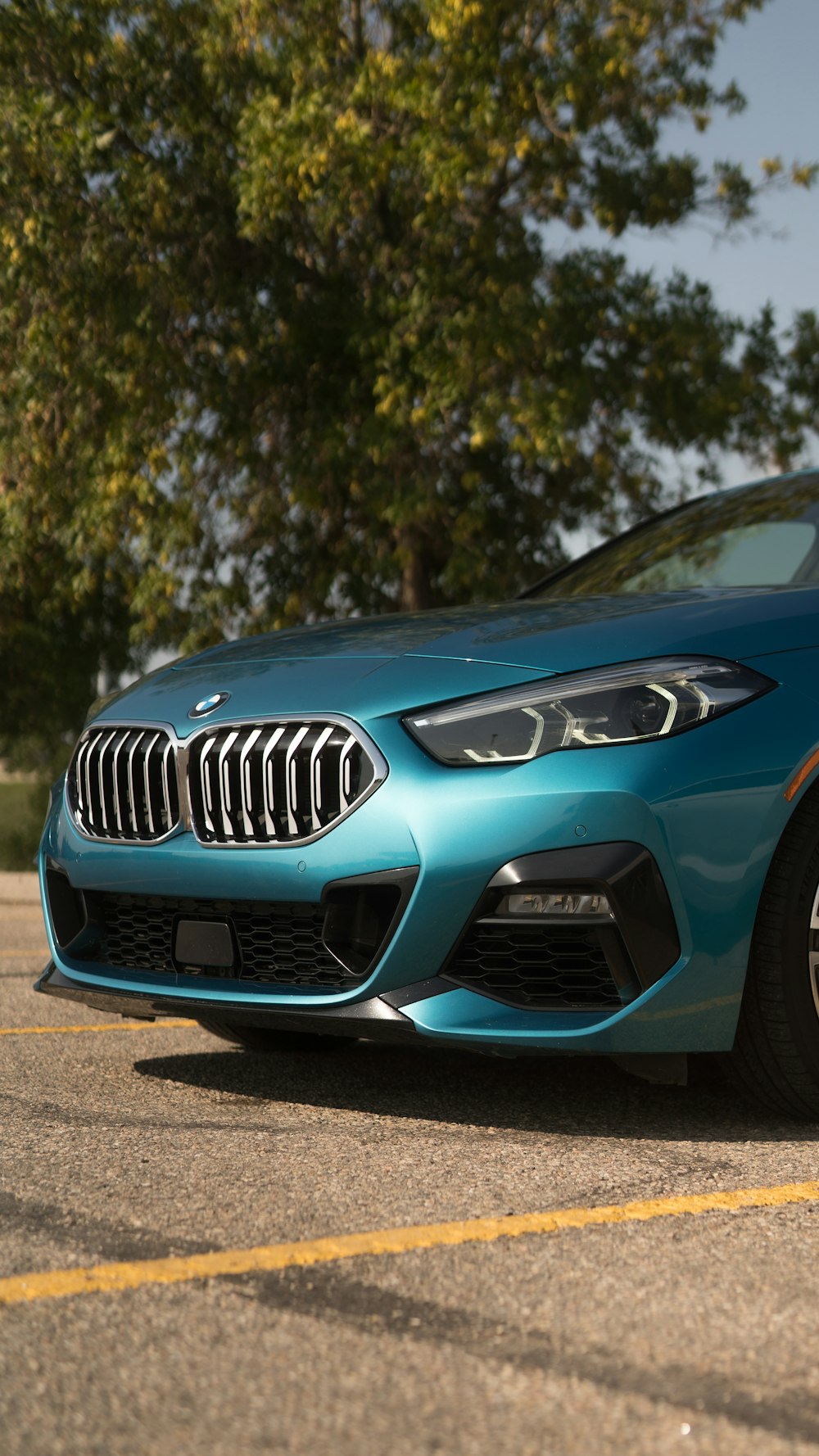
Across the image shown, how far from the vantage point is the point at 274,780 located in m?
3.87

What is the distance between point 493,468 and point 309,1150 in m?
14.1

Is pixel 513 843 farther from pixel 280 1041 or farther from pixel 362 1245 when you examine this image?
pixel 280 1041

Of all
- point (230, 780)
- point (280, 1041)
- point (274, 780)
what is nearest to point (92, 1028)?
point (280, 1041)

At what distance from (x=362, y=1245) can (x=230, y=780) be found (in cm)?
137

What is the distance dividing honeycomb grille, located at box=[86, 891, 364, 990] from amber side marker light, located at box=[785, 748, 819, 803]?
1.05 metres

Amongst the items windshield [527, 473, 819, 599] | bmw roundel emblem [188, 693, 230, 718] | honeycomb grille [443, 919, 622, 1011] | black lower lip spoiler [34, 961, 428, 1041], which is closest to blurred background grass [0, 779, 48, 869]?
windshield [527, 473, 819, 599]

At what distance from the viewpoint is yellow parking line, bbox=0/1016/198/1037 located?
5.27 meters

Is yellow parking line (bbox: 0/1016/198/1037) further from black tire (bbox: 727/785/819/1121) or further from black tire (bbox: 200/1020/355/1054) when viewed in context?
black tire (bbox: 727/785/819/1121)

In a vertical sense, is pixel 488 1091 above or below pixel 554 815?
below

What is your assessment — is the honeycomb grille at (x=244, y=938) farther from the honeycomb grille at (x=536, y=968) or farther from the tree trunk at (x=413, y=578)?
the tree trunk at (x=413, y=578)

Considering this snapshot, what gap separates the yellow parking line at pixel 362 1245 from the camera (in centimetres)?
264

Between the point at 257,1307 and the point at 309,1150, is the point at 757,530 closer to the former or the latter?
the point at 309,1150

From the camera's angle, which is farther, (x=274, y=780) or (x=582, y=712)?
(x=274, y=780)

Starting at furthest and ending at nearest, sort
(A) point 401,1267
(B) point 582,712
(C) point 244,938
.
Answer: (C) point 244,938 → (B) point 582,712 → (A) point 401,1267
